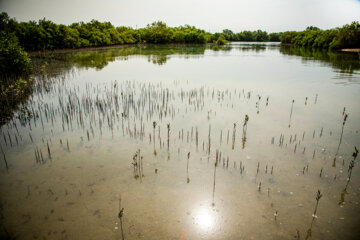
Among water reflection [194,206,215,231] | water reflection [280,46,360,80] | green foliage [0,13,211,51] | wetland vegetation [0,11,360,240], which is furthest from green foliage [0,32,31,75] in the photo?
water reflection [280,46,360,80]

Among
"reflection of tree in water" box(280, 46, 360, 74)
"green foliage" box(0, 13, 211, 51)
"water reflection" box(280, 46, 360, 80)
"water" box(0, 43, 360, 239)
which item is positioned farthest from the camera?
"green foliage" box(0, 13, 211, 51)

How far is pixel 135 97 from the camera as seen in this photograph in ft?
36.4

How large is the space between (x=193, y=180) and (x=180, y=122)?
11.7 ft

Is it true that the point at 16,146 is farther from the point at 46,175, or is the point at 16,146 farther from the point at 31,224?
the point at 31,224

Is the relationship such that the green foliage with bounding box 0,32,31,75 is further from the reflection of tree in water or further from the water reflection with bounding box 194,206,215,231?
the reflection of tree in water

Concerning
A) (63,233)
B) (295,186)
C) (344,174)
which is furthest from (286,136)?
(63,233)

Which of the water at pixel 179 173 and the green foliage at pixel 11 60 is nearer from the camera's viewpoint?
the water at pixel 179 173

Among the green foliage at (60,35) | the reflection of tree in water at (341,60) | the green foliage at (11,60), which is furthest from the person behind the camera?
the green foliage at (60,35)

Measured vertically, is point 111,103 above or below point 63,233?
above

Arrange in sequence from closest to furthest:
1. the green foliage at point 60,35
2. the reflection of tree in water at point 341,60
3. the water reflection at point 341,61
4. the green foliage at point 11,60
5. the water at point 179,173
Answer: the water at point 179,173, the green foliage at point 11,60, the water reflection at point 341,61, the reflection of tree in water at point 341,60, the green foliage at point 60,35

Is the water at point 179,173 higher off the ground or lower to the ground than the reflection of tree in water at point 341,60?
lower

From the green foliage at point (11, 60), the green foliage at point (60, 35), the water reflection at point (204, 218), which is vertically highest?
the green foliage at point (60, 35)

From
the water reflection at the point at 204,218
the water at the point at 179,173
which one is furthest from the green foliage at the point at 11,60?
the water reflection at the point at 204,218

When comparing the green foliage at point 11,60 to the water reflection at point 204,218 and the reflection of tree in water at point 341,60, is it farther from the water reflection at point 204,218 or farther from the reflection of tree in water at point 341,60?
the reflection of tree in water at point 341,60
